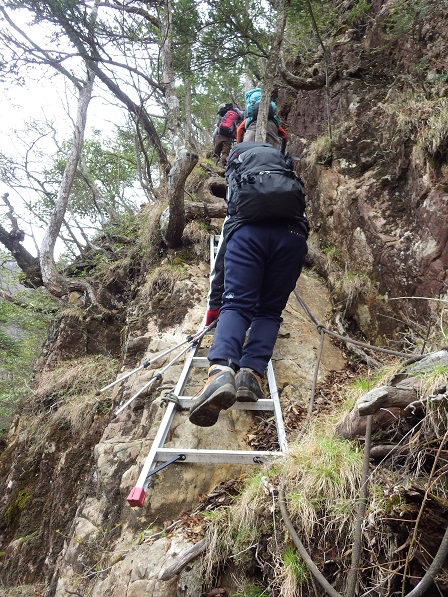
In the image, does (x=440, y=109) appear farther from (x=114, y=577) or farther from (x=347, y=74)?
(x=114, y=577)

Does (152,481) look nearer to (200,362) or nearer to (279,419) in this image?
(279,419)

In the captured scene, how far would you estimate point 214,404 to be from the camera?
232 centimetres

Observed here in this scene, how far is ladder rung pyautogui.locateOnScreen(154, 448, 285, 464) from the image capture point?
2.42 metres

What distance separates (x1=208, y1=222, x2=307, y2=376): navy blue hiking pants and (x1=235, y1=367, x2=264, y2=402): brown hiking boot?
6 cm

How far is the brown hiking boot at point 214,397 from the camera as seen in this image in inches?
90.4

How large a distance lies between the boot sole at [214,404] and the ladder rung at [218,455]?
0.71 ft

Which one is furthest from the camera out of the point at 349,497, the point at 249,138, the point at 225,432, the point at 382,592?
the point at 249,138

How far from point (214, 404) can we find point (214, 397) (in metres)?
0.05

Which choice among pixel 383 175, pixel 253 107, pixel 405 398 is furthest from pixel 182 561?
pixel 253 107

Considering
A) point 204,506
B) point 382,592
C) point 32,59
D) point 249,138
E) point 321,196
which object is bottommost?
point 204,506

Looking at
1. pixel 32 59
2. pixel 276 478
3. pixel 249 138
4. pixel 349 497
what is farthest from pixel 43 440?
pixel 32 59

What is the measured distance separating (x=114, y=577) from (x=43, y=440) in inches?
102

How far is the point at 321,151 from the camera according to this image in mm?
5852

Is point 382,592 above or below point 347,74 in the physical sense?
below
